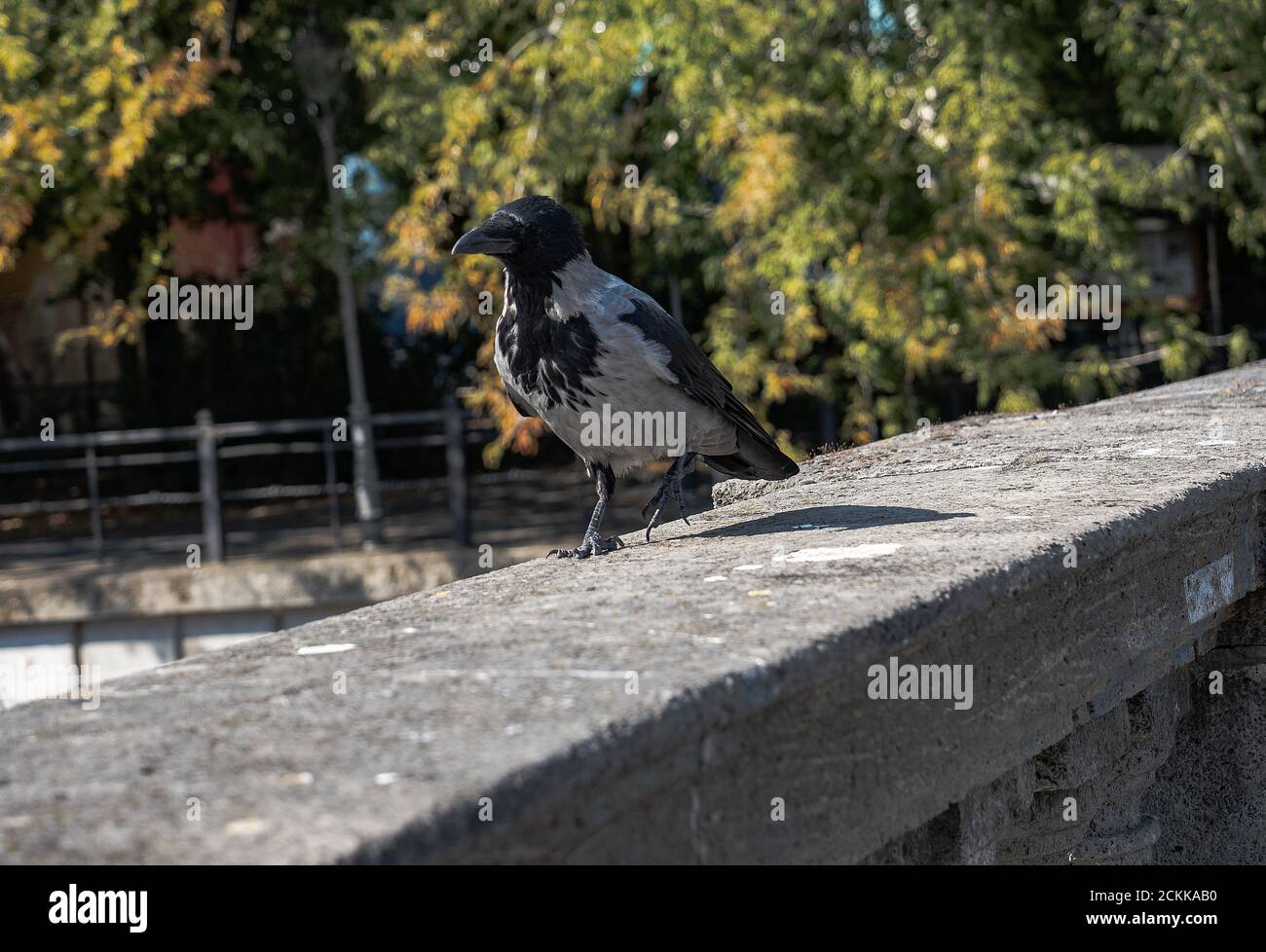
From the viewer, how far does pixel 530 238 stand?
3285 mm

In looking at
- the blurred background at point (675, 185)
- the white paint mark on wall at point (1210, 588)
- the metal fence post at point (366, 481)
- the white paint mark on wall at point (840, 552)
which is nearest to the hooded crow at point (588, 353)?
the white paint mark on wall at point (840, 552)

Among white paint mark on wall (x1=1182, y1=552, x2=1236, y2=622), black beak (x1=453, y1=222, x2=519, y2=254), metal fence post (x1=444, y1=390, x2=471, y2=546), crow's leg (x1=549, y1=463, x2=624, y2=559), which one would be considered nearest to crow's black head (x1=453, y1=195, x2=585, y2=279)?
black beak (x1=453, y1=222, x2=519, y2=254)

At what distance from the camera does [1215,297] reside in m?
12.0

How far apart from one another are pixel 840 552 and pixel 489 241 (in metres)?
1.26

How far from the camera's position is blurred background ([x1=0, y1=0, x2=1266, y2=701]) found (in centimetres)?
905

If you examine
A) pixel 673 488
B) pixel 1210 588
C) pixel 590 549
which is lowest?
pixel 1210 588

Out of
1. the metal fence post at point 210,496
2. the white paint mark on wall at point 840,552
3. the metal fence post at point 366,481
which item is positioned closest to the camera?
the white paint mark on wall at point 840,552

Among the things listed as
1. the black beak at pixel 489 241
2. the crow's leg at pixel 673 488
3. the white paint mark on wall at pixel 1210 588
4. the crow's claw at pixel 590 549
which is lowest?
the white paint mark on wall at pixel 1210 588

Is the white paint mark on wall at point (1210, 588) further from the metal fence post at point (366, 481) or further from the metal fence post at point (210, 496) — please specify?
the metal fence post at point (210, 496)

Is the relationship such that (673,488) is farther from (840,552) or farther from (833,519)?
(840,552)

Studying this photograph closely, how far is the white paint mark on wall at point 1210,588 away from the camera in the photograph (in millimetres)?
2623

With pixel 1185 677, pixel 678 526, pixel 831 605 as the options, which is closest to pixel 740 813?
pixel 831 605

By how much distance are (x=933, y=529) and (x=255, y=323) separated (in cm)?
1243

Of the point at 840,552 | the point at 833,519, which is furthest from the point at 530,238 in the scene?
the point at 840,552
